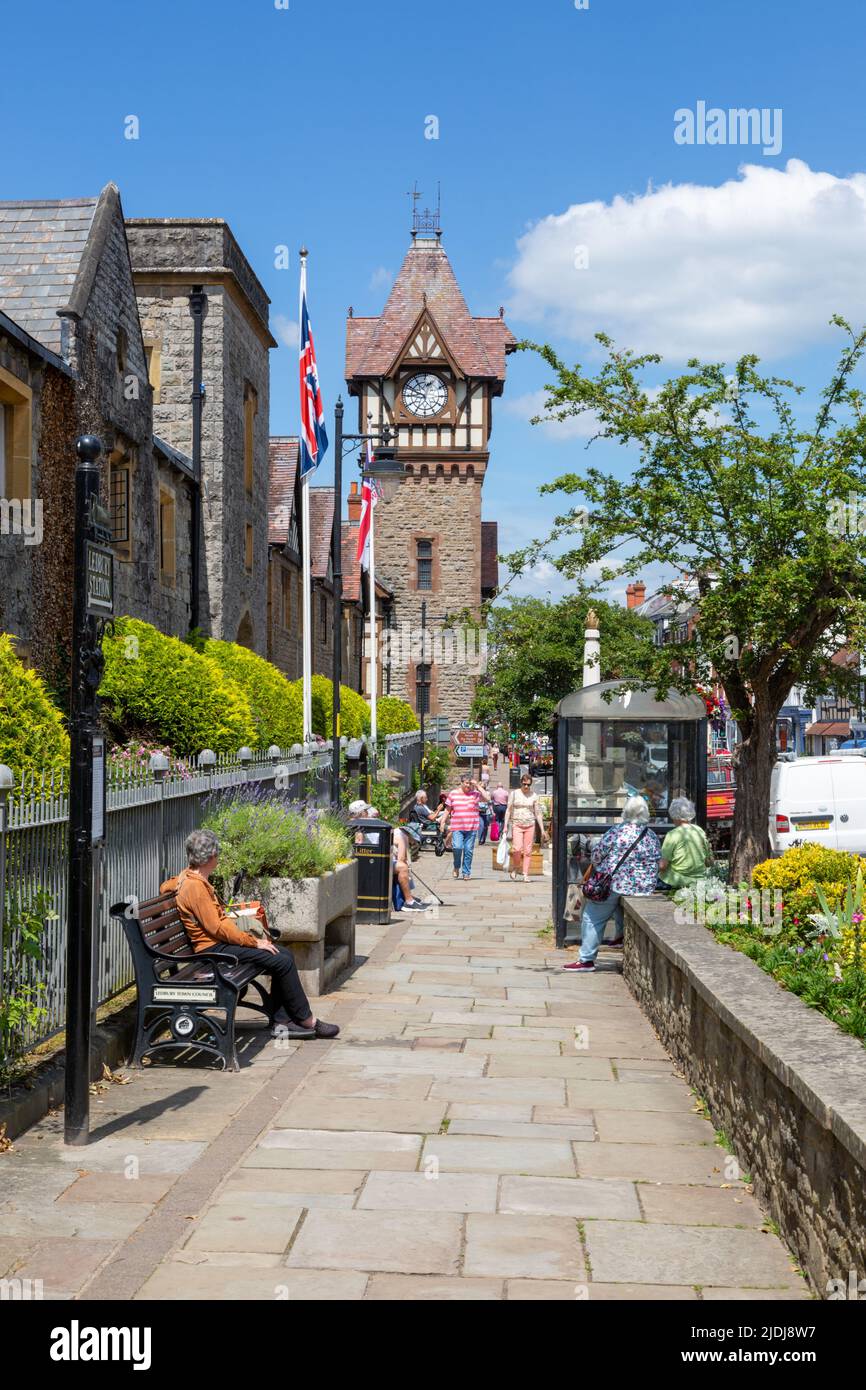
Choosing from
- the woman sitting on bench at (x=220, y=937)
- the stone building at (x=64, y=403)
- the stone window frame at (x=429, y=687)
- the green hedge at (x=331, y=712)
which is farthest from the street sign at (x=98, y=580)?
the stone window frame at (x=429, y=687)

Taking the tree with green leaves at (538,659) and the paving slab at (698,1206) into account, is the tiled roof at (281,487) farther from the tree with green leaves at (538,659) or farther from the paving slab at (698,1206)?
the paving slab at (698,1206)

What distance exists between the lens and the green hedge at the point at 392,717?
1827 inches

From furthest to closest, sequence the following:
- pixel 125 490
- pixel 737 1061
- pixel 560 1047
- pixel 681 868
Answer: pixel 125 490 < pixel 681 868 < pixel 560 1047 < pixel 737 1061

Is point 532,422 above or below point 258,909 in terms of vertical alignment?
above

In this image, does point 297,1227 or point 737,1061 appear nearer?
point 297,1227

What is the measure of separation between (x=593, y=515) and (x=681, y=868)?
13.1 ft

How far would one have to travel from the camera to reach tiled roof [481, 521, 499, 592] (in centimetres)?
7306

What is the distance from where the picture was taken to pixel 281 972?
9070 mm

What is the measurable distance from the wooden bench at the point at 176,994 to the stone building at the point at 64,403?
25.0 feet

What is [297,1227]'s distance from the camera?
5.43 m

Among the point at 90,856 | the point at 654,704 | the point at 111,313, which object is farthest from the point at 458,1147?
the point at 111,313

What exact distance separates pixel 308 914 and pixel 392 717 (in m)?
37.8

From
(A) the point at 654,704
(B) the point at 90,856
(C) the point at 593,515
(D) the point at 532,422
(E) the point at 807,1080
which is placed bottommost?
(E) the point at 807,1080
